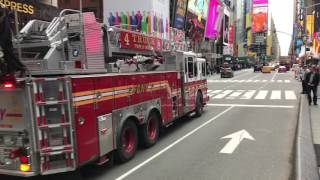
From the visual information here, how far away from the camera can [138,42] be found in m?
11.2

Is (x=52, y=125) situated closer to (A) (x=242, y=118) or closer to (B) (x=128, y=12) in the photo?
(A) (x=242, y=118)

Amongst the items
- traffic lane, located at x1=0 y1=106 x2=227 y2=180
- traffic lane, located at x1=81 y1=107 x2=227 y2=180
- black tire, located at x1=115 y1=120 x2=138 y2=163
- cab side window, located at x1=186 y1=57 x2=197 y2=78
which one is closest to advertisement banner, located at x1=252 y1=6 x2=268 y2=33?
cab side window, located at x1=186 y1=57 x2=197 y2=78

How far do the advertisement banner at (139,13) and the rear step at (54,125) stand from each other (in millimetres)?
38675

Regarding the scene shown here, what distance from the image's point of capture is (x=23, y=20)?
67.1 feet

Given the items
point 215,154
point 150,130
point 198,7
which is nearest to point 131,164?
point 150,130

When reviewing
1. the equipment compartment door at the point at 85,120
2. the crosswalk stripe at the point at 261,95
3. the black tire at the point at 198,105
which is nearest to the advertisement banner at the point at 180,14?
the crosswalk stripe at the point at 261,95

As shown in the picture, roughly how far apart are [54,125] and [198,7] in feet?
235

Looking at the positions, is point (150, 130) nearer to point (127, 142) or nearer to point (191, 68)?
point (127, 142)

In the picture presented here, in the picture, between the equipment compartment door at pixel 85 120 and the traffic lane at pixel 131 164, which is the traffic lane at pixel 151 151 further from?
the equipment compartment door at pixel 85 120

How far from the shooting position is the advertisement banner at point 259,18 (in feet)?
628

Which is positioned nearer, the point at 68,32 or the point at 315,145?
the point at 68,32

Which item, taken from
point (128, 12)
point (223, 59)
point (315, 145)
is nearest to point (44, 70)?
point (315, 145)

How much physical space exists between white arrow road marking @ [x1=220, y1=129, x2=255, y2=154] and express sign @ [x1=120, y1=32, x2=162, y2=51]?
3.43 metres

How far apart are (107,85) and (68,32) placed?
138 cm
